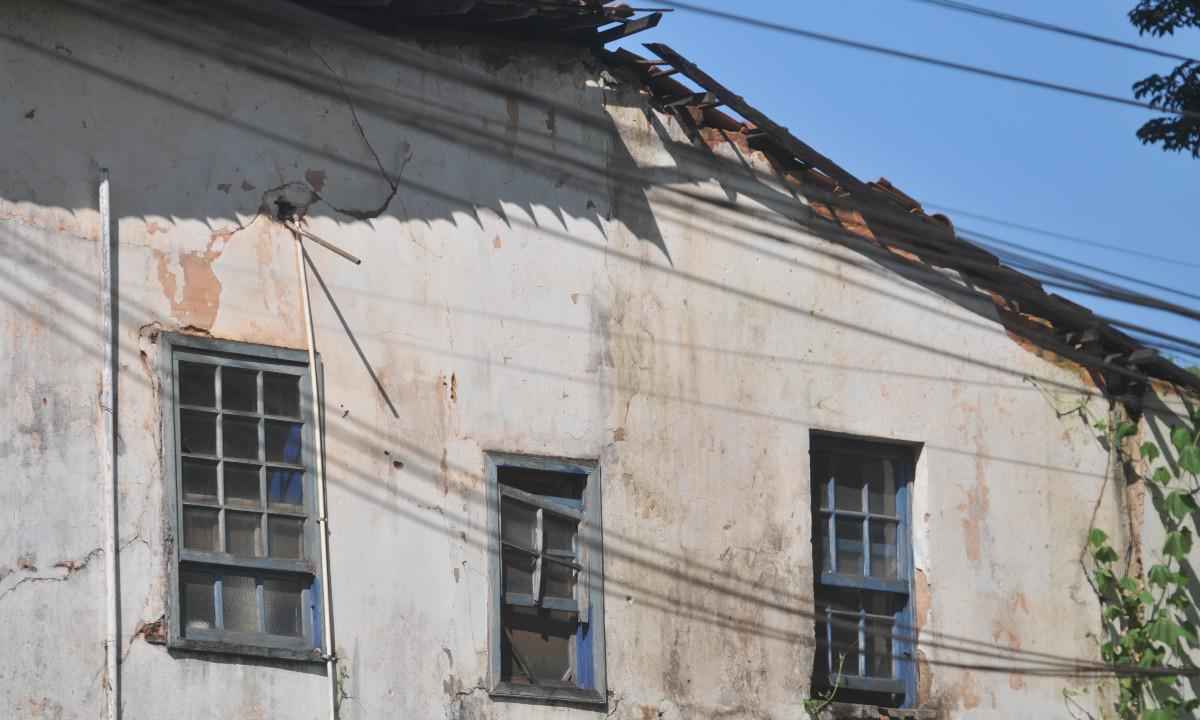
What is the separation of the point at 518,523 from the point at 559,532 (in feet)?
0.93

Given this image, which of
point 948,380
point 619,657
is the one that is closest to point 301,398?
point 619,657

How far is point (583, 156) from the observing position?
13.9 m

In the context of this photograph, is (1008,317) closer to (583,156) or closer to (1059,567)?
(1059,567)

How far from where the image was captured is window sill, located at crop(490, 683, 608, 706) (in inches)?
501

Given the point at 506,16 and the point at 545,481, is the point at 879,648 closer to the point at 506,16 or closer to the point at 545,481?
the point at 545,481

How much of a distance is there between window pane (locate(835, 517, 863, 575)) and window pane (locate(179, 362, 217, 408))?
4.39 metres

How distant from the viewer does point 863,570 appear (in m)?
14.5

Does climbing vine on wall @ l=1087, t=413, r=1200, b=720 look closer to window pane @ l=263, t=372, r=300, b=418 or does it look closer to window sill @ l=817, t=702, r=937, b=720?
window sill @ l=817, t=702, r=937, b=720

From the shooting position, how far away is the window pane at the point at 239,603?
39.3ft

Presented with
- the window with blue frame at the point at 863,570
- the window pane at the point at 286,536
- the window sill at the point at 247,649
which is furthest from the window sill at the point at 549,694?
the window with blue frame at the point at 863,570

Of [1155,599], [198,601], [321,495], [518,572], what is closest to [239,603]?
[198,601]

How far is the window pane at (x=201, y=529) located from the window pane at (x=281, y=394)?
0.69m

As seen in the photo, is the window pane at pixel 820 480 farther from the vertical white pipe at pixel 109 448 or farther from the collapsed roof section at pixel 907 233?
the vertical white pipe at pixel 109 448

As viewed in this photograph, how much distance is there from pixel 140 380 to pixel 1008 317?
6.24 m
